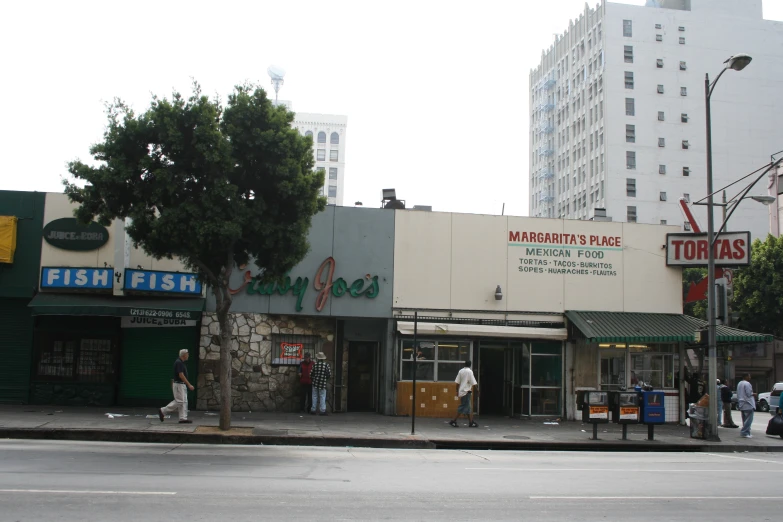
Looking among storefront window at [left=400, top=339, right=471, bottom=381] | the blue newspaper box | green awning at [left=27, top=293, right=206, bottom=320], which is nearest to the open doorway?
storefront window at [left=400, top=339, right=471, bottom=381]

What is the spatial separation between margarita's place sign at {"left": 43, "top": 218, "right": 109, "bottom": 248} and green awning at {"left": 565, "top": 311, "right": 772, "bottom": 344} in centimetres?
1409

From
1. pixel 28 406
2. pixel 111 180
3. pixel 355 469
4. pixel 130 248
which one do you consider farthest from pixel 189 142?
pixel 28 406

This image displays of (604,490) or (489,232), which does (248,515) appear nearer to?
(604,490)

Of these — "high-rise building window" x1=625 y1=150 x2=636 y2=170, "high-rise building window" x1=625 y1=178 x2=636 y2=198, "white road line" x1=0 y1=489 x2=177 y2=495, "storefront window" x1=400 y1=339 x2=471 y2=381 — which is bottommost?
"white road line" x1=0 y1=489 x2=177 y2=495

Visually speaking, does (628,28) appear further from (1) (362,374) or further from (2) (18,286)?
(2) (18,286)

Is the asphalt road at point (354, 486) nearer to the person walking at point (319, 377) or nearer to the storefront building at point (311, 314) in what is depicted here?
the person walking at point (319, 377)

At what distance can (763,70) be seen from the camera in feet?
273

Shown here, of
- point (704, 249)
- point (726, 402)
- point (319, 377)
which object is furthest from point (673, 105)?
point (319, 377)

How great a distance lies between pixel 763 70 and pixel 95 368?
84635mm

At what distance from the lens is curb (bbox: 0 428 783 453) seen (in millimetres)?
15195

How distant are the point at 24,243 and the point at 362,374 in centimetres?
1070

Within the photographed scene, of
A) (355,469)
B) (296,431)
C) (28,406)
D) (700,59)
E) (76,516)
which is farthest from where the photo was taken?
(700,59)

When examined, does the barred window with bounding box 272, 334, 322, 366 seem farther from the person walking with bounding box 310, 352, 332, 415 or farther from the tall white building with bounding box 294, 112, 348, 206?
the tall white building with bounding box 294, 112, 348, 206

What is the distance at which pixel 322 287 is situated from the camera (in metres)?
21.5
